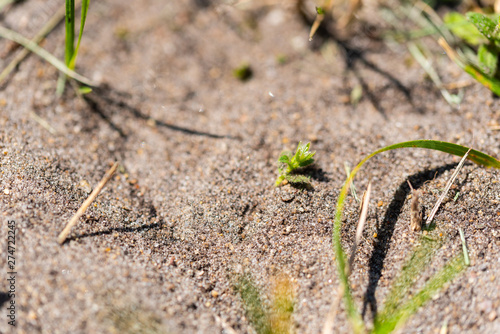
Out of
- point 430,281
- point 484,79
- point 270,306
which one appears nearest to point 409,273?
point 430,281

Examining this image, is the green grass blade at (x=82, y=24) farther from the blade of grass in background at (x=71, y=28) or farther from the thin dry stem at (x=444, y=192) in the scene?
→ the thin dry stem at (x=444, y=192)

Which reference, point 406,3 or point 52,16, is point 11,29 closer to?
point 52,16

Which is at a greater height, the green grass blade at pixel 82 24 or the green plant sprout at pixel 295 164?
the green grass blade at pixel 82 24

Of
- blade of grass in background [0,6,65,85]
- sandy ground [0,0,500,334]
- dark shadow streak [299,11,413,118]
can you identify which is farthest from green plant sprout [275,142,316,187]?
blade of grass in background [0,6,65,85]

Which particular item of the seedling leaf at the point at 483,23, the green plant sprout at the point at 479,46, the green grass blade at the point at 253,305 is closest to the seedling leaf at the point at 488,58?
the green plant sprout at the point at 479,46

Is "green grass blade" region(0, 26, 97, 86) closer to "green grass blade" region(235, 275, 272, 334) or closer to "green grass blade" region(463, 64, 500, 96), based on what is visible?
"green grass blade" region(235, 275, 272, 334)

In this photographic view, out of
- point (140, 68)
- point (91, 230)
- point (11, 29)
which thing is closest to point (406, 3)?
point (140, 68)
